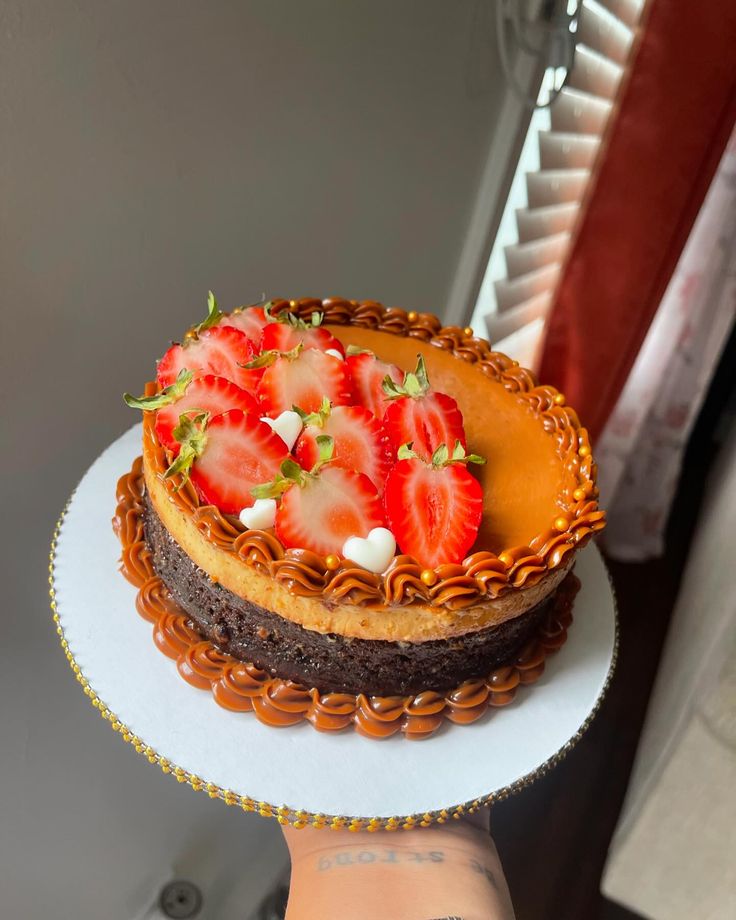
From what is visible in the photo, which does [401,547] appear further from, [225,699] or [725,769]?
[725,769]

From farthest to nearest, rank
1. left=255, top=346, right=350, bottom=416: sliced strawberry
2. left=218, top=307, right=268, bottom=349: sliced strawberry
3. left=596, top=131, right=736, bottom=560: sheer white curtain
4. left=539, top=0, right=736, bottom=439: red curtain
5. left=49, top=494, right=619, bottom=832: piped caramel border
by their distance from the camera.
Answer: left=596, top=131, right=736, bottom=560: sheer white curtain → left=539, top=0, right=736, bottom=439: red curtain → left=218, top=307, right=268, bottom=349: sliced strawberry → left=255, top=346, right=350, bottom=416: sliced strawberry → left=49, top=494, right=619, bottom=832: piped caramel border

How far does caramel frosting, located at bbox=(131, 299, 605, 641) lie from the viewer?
0.94 meters

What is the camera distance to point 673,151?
168cm

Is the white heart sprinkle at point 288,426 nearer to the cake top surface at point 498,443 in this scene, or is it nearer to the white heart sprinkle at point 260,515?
the white heart sprinkle at point 260,515

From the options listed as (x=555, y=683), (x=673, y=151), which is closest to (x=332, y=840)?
(x=555, y=683)

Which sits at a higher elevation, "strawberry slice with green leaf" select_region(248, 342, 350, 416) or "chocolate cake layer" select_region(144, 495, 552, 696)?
"strawberry slice with green leaf" select_region(248, 342, 350, 416)

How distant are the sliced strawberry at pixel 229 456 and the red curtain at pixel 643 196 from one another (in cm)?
114

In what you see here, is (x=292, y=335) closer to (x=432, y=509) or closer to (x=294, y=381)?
(x=294, y=381)

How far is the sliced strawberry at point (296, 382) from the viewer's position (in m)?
1.09

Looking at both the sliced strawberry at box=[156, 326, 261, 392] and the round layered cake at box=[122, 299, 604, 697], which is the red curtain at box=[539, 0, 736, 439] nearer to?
the round layered cake at box=[122, 299, 604, 697]

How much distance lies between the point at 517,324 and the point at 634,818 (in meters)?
1.22

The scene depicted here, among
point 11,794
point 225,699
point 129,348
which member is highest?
point 129,348

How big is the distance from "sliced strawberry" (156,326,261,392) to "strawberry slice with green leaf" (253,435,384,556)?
0.69 ft

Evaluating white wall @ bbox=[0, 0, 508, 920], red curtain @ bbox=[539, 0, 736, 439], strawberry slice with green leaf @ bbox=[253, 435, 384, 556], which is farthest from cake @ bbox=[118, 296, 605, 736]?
red curtain @ bbox=[539, 0, 736, 439]
